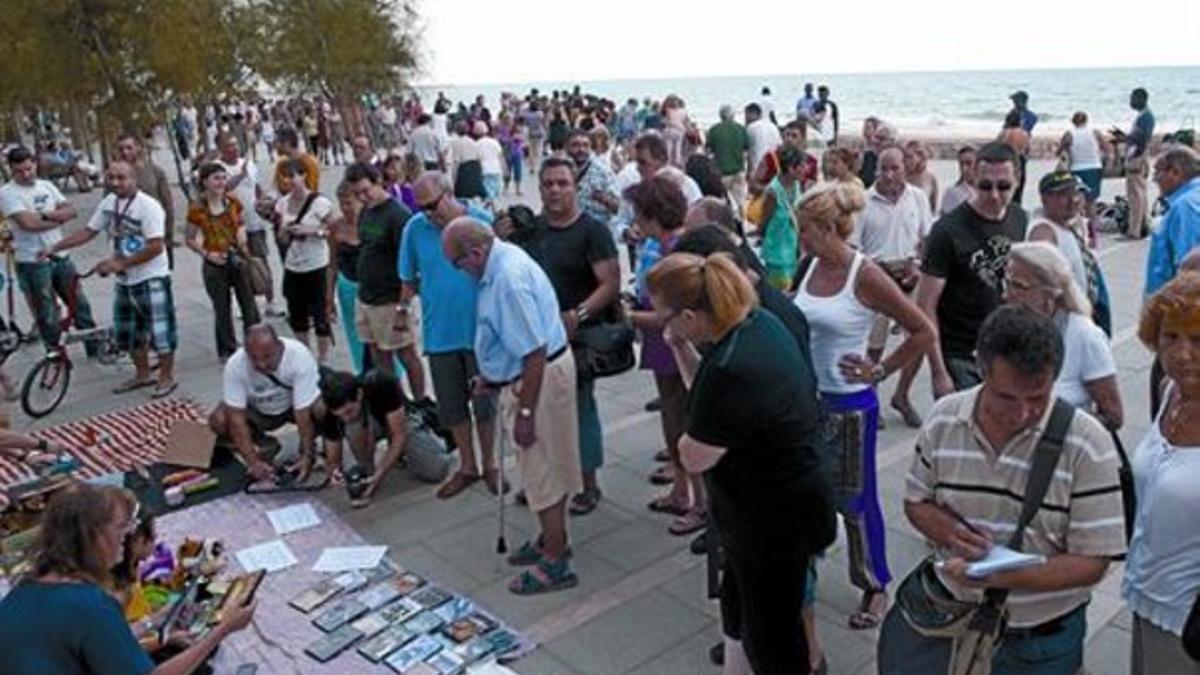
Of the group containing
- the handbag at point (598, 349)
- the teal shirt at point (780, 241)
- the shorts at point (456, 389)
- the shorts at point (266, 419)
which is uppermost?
the teal shirt at point (780, 241)

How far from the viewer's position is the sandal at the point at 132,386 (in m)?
7.89

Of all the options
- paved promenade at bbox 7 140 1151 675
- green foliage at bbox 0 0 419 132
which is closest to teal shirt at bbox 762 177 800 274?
paved promenade at bbox 7 140 1151 675

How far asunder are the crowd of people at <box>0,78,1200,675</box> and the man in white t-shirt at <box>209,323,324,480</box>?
0.02 m

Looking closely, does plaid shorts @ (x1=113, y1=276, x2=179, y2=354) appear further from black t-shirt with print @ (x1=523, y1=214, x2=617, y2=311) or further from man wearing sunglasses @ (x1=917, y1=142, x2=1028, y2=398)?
man wearing sunglasses @ (x1=917, y1=142, x2=1028, y2=398)

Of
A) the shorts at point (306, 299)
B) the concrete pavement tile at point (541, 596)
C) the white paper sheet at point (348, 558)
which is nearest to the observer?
the concrete pavement tile at point (541, 596)

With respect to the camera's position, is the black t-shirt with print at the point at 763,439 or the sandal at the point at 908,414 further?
the sandal at the point at 908,414

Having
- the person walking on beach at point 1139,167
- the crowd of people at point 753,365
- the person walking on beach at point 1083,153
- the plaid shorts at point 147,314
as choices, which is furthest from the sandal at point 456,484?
the person walking on beach at point 1139,167

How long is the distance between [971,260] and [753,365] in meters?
2.04

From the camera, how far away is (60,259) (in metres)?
8.54

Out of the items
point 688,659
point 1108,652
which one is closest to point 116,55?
point 688,659

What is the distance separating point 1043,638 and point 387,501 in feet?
13.2

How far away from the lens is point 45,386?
751 centimetres

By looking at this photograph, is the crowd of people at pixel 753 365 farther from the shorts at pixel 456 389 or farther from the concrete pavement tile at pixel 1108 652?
the concrete pavement tile at pixel 1108 652

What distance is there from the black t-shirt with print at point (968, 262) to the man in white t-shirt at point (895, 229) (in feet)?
5.19
